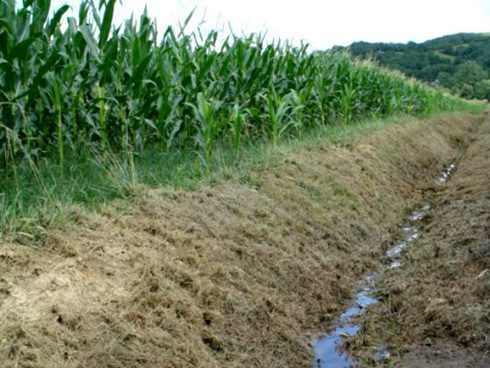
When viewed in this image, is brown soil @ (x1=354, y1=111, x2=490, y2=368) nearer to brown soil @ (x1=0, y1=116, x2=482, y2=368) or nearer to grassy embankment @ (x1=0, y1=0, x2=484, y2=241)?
brown soil @ (x1=0, y1=116, x2=482, y2=368)

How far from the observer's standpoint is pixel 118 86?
5.25 m

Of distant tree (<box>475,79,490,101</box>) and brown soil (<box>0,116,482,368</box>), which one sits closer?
brown soil (<box>0,116,482,368</box>)

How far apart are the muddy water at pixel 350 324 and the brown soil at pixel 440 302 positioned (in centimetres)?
11

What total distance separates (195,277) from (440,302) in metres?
1.94

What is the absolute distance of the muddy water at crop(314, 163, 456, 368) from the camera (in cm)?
377

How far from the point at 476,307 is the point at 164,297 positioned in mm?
2282

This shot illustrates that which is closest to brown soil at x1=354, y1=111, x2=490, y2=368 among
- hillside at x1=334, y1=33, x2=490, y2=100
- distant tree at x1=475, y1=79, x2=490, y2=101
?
hillside at x1=334, y1=33, x2=490, y2=100

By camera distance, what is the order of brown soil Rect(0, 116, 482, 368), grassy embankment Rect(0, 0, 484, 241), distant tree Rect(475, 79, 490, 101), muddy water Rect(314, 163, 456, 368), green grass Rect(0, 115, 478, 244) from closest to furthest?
brown soil Rect(0, 116, 482, 368) → green grass Rect(0, 115, 478, 244) → muddy water Rect(314, 163, 456, 368) → grassy embankment Rect(0, 0, 484, 241) → distant tree Rect(475, 79, 490, 101)

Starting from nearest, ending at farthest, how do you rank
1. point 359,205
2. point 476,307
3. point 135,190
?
point 476,307, point 135,190, point 359,205

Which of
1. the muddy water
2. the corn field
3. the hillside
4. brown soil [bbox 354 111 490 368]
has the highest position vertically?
the hillside

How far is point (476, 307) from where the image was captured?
3.88 m

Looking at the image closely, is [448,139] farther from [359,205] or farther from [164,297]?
[164,297]

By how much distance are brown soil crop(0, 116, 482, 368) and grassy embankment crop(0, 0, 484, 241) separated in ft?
1.05

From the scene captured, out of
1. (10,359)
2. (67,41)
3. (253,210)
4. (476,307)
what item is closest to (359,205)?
(253,210)
